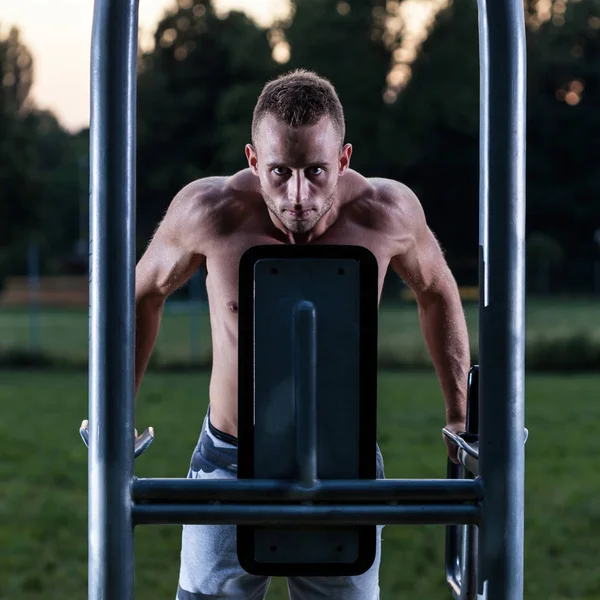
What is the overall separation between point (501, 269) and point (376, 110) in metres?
30.4

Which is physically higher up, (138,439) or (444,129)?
(444,129)

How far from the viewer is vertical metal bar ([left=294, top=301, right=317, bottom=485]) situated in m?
1.21

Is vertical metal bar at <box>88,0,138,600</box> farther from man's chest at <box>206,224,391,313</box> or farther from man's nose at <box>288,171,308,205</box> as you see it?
man's chest at <box>206,224,391,313</box>

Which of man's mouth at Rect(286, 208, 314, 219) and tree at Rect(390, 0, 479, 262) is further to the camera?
tree at Rect(390, 0, 479, 262)

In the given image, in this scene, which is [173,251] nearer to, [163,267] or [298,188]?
[163,267]

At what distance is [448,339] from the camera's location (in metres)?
2.05

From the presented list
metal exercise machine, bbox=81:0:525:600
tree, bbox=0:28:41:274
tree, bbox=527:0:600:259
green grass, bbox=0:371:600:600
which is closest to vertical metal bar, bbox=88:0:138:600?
metal exercise machine, bbox=81:0:525:600

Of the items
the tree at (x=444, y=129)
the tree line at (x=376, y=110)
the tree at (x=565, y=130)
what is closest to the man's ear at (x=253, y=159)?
the tree line at (x=376, y=110)

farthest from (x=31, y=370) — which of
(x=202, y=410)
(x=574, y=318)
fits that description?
(x=574, y=318)

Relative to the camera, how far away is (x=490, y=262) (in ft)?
3.97

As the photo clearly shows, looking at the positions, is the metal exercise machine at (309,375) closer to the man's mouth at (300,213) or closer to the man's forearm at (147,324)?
the man's mouth at (300,213)

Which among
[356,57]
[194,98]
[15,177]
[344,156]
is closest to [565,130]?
[356,57]

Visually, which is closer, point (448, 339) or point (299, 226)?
point (299, 226)

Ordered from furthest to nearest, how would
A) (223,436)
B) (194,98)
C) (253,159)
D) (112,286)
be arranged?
(194,98) < (223,436) < (253,159) < (112,286)
